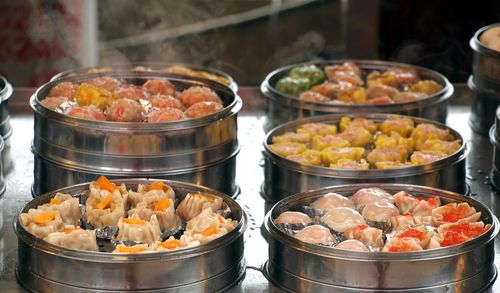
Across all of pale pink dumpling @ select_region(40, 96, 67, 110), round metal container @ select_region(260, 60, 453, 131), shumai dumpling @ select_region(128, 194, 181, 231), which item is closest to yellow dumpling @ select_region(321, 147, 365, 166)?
round metal container @ select_region(260, 60, 453, 131)

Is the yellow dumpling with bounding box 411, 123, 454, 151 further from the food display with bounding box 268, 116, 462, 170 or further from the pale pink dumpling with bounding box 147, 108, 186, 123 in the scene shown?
the pale pink dumpling with bounding box 147, 108, 186, 123

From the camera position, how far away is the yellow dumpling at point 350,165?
3929 mm

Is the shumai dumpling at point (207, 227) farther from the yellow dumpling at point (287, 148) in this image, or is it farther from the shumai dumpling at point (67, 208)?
the yellow dumpling at point (287, 148)

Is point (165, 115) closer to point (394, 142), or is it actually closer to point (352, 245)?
point (394, 142)

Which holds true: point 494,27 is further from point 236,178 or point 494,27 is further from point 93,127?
point 93,127

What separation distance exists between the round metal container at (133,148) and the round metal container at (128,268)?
636mm

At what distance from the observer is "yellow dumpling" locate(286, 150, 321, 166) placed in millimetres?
4020

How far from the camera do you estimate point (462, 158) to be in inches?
158

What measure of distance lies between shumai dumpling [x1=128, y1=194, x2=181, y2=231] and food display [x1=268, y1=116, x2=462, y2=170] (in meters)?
0.71

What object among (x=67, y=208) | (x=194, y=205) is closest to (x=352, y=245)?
(x=194, y=205)

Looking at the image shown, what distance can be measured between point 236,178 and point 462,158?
0.91 metres

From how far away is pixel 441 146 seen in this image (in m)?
4.13

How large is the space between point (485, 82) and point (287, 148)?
1.14 m

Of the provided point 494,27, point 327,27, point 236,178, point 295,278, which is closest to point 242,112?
point 236,178
